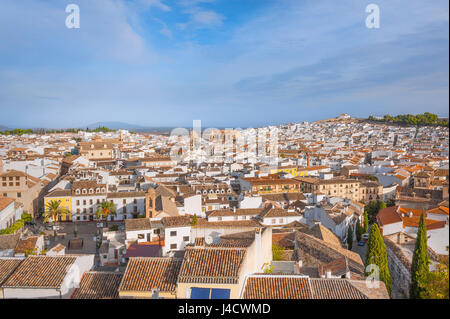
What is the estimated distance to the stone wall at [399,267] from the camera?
943 centimetres

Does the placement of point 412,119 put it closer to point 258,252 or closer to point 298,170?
point 298,170

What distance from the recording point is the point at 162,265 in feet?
17.8

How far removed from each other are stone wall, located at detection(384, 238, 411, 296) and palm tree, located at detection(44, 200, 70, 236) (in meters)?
14.0

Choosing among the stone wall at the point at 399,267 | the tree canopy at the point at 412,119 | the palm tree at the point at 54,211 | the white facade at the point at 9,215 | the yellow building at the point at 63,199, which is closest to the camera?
the stone wall at the point at 399,267

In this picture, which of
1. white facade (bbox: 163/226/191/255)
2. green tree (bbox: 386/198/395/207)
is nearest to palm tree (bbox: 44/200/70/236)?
white facade (bbox: 163/226/191/255)

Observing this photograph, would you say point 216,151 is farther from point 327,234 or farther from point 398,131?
point 327,234

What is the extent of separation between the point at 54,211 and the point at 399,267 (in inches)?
564

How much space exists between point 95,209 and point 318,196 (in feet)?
37.0

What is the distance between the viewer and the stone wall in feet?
30.9

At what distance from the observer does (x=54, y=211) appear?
16578 mm

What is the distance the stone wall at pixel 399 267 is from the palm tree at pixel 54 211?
551 inches

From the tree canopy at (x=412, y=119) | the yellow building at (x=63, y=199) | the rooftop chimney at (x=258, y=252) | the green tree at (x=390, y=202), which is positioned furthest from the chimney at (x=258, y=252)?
the tree canopy at (x=412, y=119)

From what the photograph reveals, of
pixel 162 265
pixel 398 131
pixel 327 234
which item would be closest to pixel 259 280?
pixel 162 265

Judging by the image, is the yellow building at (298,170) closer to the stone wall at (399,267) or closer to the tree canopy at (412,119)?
the tree canopy at (412,119)
